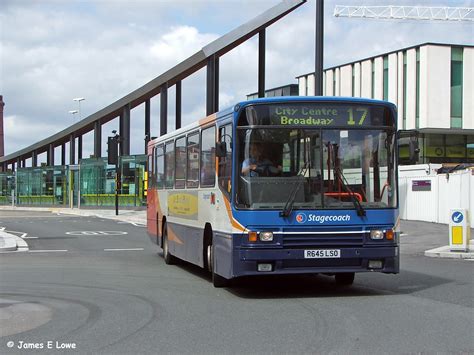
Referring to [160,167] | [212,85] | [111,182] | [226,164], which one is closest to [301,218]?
[226,164]

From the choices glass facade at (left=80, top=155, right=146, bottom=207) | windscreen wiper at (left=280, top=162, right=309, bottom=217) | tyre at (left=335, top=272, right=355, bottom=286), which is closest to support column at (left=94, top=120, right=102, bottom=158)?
glass facade at (left=80, top=155, right=146, bottom=207)

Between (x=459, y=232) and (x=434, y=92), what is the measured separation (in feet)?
109

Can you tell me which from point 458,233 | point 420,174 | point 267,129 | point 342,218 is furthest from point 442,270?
point 420,174

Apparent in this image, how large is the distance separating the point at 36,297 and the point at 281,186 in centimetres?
414

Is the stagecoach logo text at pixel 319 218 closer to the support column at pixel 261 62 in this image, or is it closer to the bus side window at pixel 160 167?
the bus side window at pixel 160 167

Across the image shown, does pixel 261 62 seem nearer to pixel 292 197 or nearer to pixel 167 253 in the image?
pixel 167 253

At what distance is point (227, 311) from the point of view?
9.59 m

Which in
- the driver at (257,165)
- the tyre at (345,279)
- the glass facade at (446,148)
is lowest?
the tyre at (345,279)

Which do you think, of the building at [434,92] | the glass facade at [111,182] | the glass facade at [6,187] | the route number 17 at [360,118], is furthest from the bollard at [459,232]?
the glass facade at [6,187]

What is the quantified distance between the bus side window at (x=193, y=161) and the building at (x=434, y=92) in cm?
3803

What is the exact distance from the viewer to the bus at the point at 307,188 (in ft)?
34.5

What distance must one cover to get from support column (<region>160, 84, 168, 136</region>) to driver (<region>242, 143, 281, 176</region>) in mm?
40185

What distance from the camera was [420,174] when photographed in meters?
33.5

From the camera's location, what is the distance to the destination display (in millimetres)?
10844
